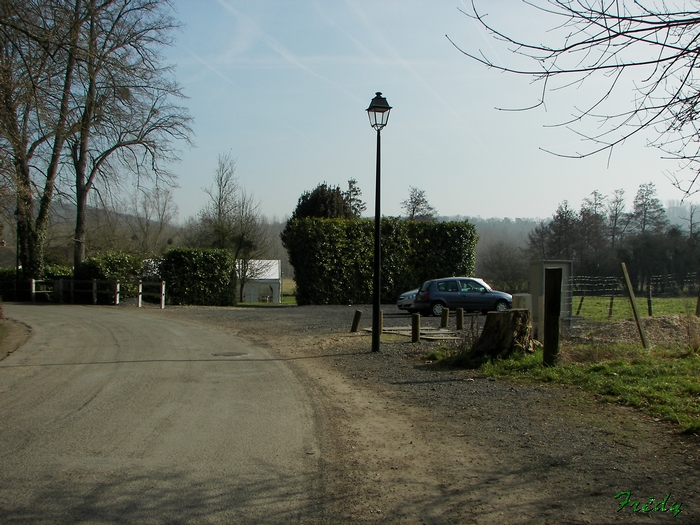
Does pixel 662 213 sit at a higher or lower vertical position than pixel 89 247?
higher

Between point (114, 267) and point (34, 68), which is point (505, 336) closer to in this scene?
point (34, 68)

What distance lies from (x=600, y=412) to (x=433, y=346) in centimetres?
672

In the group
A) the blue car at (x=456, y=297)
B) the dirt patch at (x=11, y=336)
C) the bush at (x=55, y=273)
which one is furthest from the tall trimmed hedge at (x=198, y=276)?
the blue car at (x=456, y=297)

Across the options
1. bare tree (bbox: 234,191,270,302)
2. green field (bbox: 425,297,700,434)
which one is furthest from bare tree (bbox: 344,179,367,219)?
green field (bbox: 425,297,700,434)

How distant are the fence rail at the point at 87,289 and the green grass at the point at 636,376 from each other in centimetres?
1992

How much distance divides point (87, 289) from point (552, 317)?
25552 mm

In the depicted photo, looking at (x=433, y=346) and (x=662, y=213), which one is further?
(x=662, y=213)

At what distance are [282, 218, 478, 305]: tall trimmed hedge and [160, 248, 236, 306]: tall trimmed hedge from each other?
11.3 ft

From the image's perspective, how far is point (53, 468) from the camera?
5.06 metres

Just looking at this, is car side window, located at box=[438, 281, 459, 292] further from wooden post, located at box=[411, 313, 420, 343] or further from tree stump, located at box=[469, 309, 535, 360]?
tree stump, located at box=[469, 309, 535, 360]

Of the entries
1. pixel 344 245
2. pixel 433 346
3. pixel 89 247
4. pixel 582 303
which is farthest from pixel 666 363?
pixel 89 247

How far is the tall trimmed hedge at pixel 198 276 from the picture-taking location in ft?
93.9

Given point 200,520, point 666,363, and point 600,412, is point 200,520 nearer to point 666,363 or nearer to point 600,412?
point 600,412

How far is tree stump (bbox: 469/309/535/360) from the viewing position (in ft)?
34.4
